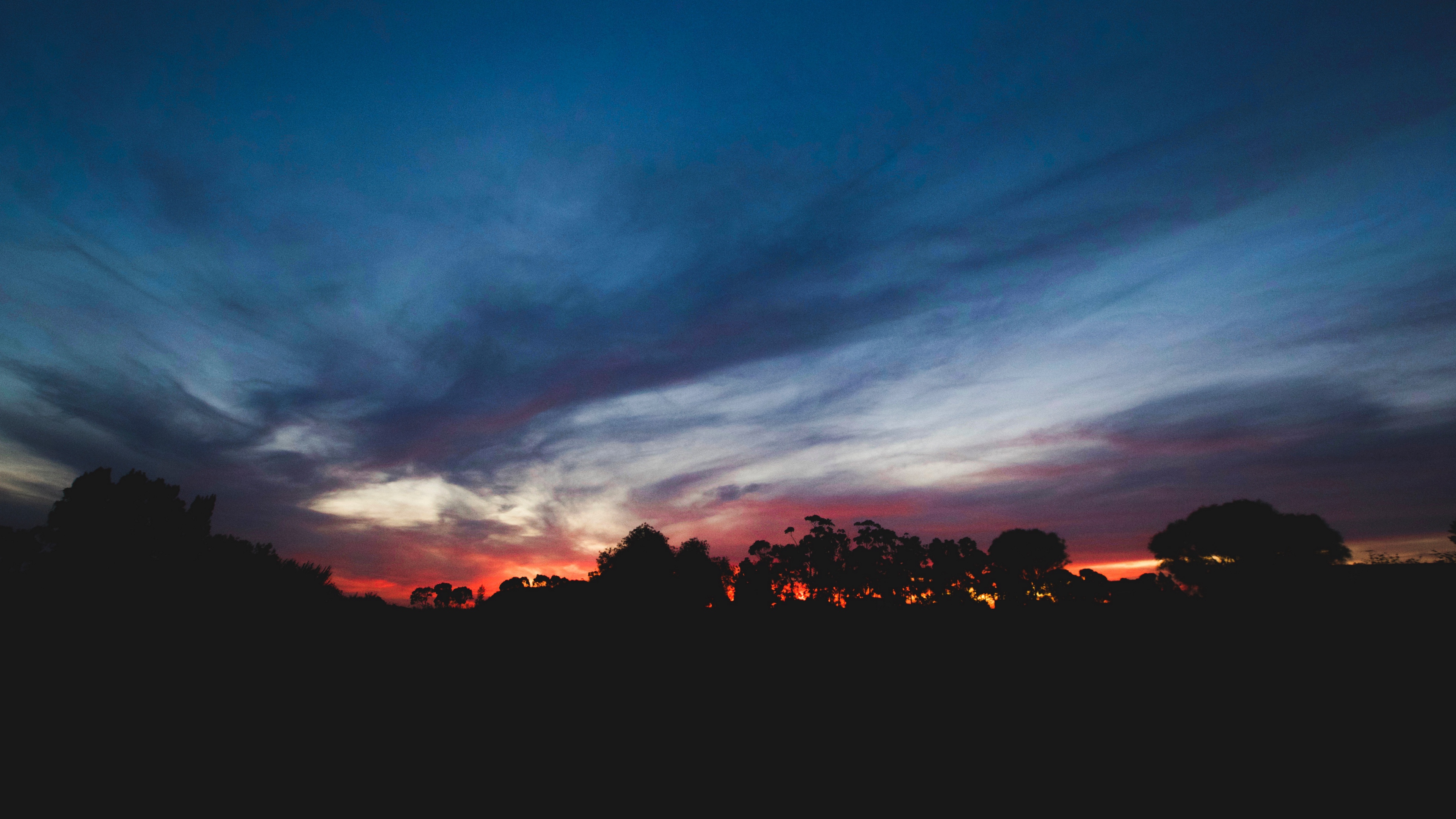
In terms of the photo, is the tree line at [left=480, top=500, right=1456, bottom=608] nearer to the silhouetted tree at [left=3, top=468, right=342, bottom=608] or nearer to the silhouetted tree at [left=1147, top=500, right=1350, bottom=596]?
the silhouetted tree at [left=1147, top=500, right=1350, bottom=596]

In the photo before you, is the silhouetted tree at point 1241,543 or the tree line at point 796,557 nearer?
the tree line at point 796,557

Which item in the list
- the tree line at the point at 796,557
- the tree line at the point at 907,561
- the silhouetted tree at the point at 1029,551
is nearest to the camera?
the tree line at the point at 796,557

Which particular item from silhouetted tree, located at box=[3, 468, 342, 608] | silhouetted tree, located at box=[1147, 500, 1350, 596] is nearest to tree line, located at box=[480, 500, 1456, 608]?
silhouetted tree, located at box=[1147, 500, 1350, 596]

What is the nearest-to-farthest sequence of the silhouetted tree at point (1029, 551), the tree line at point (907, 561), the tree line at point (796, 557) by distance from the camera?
the tree line at point (796, 557)
the tree line at point (907, 561)
the silhouetted tree at point (1029, 551)

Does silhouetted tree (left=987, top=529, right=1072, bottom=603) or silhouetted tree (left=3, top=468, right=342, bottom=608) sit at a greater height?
silhouetted tree (left=3, top=468, right=342, bottom=608)

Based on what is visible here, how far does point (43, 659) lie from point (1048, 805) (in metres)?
15.2

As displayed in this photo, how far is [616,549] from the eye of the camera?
6481 cm

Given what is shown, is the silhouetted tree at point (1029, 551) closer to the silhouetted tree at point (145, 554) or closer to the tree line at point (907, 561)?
the tree line at point (907, 561)

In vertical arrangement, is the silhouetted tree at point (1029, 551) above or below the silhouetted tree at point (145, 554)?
below

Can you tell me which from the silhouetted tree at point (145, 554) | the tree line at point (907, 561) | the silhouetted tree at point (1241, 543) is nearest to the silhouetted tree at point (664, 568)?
the tree line at point (907, 561)

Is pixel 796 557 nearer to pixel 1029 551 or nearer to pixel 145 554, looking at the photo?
pixel 1029 551

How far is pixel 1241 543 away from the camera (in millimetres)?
55094

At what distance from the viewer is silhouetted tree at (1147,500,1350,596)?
51906mm

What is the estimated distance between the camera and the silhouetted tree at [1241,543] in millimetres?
51906
